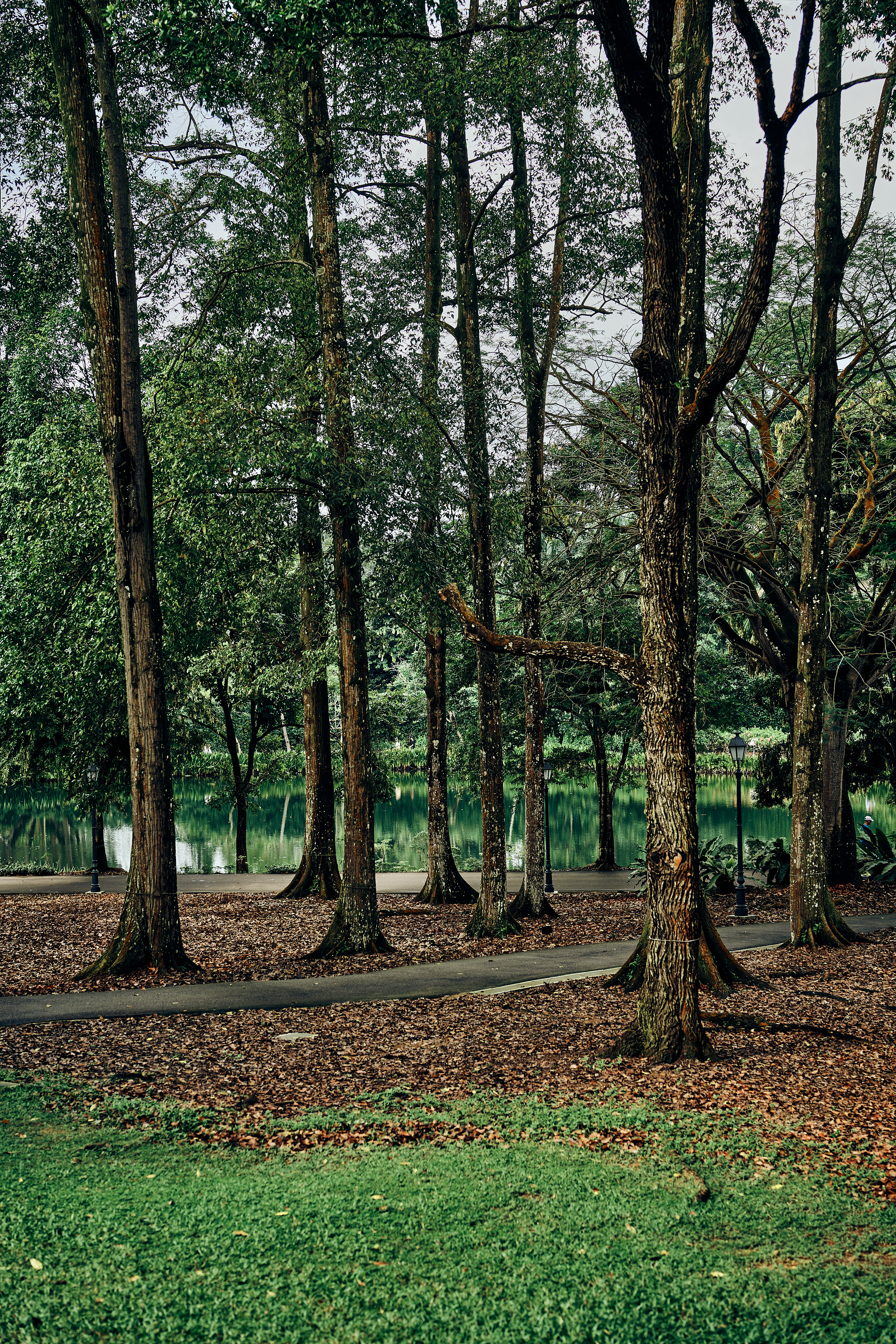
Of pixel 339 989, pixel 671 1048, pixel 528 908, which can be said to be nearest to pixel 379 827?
pixel 528 908

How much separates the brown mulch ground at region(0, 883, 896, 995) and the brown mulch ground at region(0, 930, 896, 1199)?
2524 mm

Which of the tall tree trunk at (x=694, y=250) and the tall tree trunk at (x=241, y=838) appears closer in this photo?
the tall tree trunk at (x=694, y=250)

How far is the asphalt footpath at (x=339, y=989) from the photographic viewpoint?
9.89 m

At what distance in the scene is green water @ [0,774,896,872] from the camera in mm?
34688

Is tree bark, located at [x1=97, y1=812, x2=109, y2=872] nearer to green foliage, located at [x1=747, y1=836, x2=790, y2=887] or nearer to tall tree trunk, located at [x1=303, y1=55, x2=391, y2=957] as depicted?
tall tree trunk, located at [x1=303, y1=55, x2=391, y2=957]

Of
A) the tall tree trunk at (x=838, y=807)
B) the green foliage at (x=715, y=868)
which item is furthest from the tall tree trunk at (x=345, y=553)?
the tall tree trunk at (x=838, y=807)

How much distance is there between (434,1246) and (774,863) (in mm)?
19919

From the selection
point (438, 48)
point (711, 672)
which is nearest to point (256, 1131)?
point (438, 48)

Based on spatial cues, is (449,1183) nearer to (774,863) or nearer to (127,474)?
(127,474)

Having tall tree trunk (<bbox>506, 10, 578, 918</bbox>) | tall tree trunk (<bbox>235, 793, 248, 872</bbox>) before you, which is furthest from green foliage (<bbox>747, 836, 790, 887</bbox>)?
tall tree trunk (<bbox>235, 793, 248, 872</bbox>)

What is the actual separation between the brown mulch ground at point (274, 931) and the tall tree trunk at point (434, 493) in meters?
0.79

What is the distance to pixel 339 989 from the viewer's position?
1116 cm

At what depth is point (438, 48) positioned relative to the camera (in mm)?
13219

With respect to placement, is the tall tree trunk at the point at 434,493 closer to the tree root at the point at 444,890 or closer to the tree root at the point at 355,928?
the tree root at the point at 444,890
